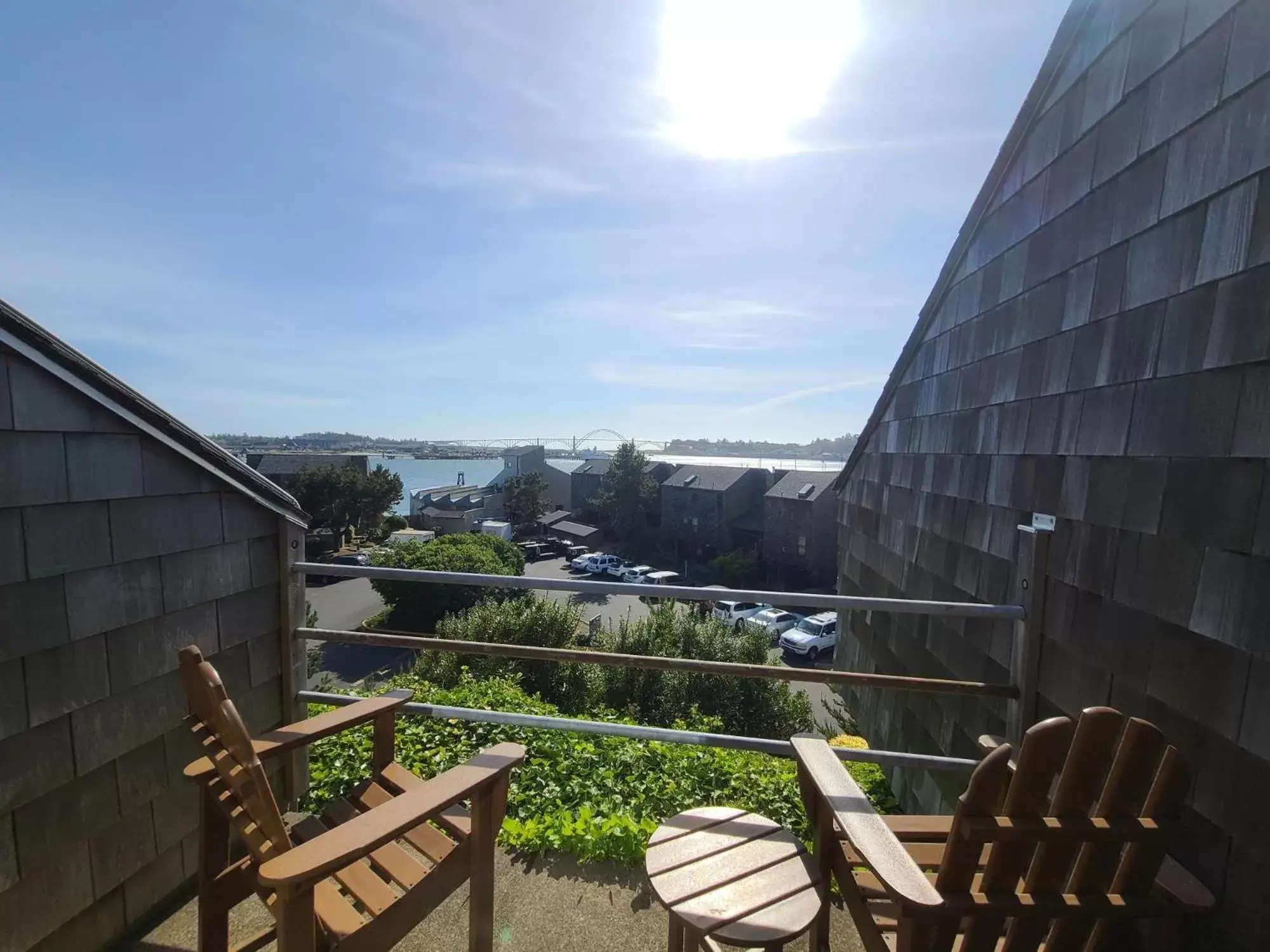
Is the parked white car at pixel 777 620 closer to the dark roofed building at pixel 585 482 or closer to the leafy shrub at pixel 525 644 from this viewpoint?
the leafy shrub at pixel 525 644

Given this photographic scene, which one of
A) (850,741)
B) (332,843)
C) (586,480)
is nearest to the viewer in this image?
(332,843)

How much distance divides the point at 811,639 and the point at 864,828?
1741 cm

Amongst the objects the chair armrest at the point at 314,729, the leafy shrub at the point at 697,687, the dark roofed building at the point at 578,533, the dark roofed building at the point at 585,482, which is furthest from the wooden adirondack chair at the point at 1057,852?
the dark roofed building at the point at 585,482

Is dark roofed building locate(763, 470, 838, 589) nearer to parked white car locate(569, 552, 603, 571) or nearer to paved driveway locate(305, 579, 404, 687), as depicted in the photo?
parked white car locate(569, 552, 603, 571)

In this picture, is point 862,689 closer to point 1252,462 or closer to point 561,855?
point 561,855

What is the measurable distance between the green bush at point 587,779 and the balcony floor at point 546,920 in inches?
5.3

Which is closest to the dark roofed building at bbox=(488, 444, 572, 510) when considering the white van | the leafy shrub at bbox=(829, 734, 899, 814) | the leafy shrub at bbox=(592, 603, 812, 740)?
the white van

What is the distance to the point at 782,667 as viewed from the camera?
7.74ft

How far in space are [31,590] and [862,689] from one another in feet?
17.9

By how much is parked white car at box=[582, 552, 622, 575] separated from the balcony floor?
27575 millimetres

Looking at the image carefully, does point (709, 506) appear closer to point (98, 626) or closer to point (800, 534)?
point (800, 534)

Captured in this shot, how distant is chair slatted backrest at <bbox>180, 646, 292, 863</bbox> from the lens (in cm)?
134

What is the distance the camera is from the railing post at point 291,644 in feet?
8.50

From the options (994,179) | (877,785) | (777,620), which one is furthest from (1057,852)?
(777,620)
